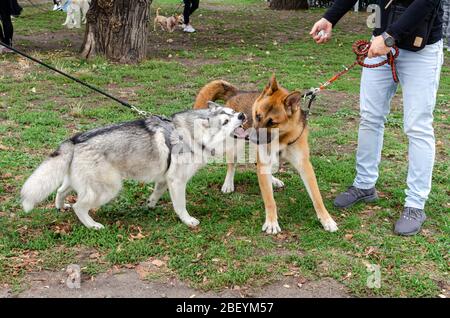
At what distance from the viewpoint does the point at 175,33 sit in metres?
15.2

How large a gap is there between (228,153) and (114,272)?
1.72 meters

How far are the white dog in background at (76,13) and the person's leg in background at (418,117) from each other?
44.3ft

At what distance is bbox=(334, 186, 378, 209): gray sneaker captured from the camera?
16.2ft

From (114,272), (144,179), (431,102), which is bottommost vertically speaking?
(114,272)

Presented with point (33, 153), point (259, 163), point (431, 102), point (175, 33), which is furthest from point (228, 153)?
point (175, 33)

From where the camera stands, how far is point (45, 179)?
4078mm

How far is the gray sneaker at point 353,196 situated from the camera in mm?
4941

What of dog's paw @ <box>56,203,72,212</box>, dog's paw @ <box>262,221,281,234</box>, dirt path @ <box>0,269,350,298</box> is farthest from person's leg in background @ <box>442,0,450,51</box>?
dog's paw @ <box>56,203,72,212</box>

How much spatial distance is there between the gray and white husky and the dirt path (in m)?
0.74

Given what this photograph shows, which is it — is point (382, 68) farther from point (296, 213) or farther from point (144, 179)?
point (144, 179)

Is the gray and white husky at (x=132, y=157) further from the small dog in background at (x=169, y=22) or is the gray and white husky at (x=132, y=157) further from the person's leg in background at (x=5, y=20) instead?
the small dog in background at (x=169, y=22)

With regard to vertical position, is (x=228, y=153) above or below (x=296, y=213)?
above

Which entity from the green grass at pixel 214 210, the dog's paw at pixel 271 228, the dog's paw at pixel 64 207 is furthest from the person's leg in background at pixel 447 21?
the dog's paw at pixel 64 207

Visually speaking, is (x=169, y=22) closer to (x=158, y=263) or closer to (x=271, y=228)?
(x=271, y=228)
